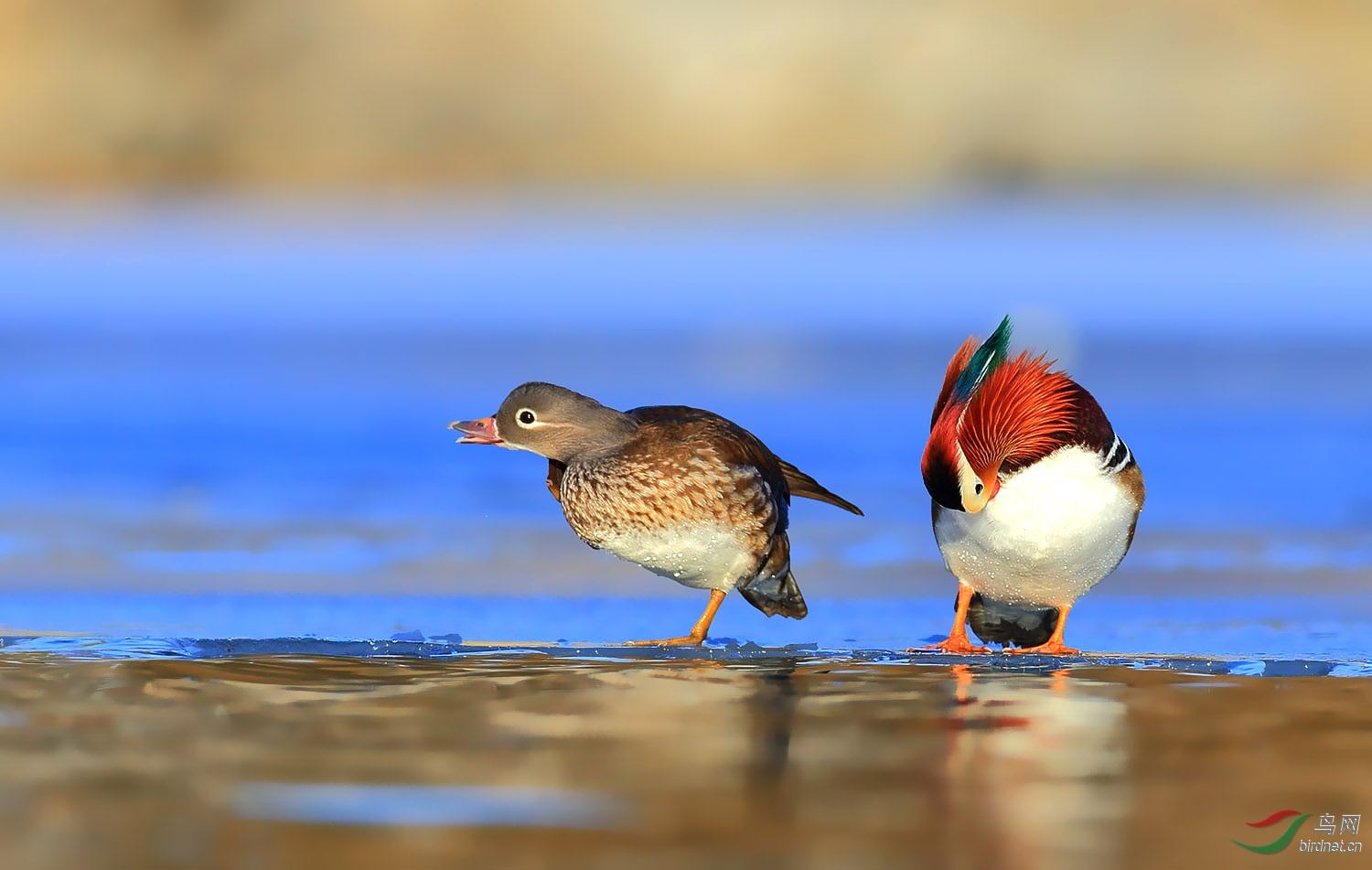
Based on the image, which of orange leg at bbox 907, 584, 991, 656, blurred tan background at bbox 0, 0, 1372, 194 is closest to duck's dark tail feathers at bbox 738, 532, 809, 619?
orange leg at bbox 907, 584, 991, 656

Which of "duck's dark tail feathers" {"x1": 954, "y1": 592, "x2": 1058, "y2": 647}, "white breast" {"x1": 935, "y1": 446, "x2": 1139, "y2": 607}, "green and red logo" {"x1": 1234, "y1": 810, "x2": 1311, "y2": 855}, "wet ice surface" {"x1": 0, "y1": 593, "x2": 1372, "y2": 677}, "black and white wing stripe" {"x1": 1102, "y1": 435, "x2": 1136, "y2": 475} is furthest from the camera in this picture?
"duck's dark tail feathers" {"x1": 954, "y1": 592, "x2": 1058, "y2": 647}

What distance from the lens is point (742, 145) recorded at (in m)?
41.8

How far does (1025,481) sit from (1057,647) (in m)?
0.57

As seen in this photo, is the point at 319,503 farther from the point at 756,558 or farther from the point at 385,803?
the point at 385,803

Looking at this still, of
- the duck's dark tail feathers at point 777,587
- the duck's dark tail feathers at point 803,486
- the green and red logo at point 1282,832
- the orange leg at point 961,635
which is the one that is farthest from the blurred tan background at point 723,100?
the green and red logo at point 1282,832

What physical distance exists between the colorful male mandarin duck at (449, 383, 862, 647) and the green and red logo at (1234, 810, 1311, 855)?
2.78 m

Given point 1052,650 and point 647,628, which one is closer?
point 1052,650

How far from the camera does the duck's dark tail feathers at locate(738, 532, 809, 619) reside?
24.7 feet

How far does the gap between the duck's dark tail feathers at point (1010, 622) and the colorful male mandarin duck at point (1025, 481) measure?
0.37 meters

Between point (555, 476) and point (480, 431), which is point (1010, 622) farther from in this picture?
point (480, 431)

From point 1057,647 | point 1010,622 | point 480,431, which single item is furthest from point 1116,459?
point 480,431

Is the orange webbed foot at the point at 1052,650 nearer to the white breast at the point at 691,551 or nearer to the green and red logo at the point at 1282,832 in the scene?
the white breast at the point at 691,551

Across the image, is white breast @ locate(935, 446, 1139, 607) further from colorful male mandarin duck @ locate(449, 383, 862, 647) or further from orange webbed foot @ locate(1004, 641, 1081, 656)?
colorful male mandarin duck @ locate(449, 383, 862, 647)

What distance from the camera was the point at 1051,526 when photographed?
697 cm
